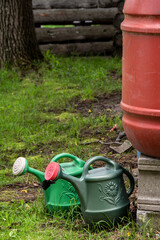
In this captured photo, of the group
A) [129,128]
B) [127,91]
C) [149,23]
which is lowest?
[129,128]

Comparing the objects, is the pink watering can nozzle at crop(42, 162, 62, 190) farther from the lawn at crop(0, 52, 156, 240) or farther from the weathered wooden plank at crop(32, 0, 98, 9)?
the weathered wooden plank at crop(32, 0, 98, 9)

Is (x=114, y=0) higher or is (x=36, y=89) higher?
(x=114, y=0)

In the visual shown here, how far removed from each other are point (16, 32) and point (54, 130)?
8.32ft

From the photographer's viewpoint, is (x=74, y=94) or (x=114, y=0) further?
(x=114, y=0)

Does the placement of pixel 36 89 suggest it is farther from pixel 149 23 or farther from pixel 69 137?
pixel 149 23

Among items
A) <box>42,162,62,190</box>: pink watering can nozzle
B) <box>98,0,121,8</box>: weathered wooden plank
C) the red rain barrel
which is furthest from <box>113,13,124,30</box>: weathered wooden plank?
<box>42,162,62,190</box>: pink watering can nozzle

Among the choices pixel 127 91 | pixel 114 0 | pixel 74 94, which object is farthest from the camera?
pixel 114 0

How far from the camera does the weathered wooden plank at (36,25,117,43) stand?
7977 millimetres

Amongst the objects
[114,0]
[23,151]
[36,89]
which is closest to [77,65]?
[36,89]

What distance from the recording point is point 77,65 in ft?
23.0

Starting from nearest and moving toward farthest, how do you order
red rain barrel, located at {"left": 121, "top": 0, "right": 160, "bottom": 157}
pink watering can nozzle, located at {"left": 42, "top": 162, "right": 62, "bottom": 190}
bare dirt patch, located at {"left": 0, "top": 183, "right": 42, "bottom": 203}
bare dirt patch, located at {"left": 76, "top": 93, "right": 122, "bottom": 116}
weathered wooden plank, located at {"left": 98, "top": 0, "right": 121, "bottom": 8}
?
1. red rain barrel, located at {"left": 121, "top": 0, "right": 160, "bottom": 157}
2. pink watering can nozzle, located at {"left": 42, "top": 162, "right": 62, "bottom": 190}
3. bare dirt patch, located at {"left": 0, "top": 183, "right": 42, "bottom": 203}
4. bare dirt patch, located at {"left": 76, "top": 93, "right": 122, "bottom": 116}
5. weathered wooden plank, located at {"left": 98, "top": 0, "right": 121, "bottom": 8}

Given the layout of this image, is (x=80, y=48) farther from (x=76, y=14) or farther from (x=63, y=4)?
(x=63, y=4)

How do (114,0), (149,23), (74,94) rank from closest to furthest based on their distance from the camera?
(149,23) < (74,94) < (114,0)

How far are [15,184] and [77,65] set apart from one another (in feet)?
11.9
